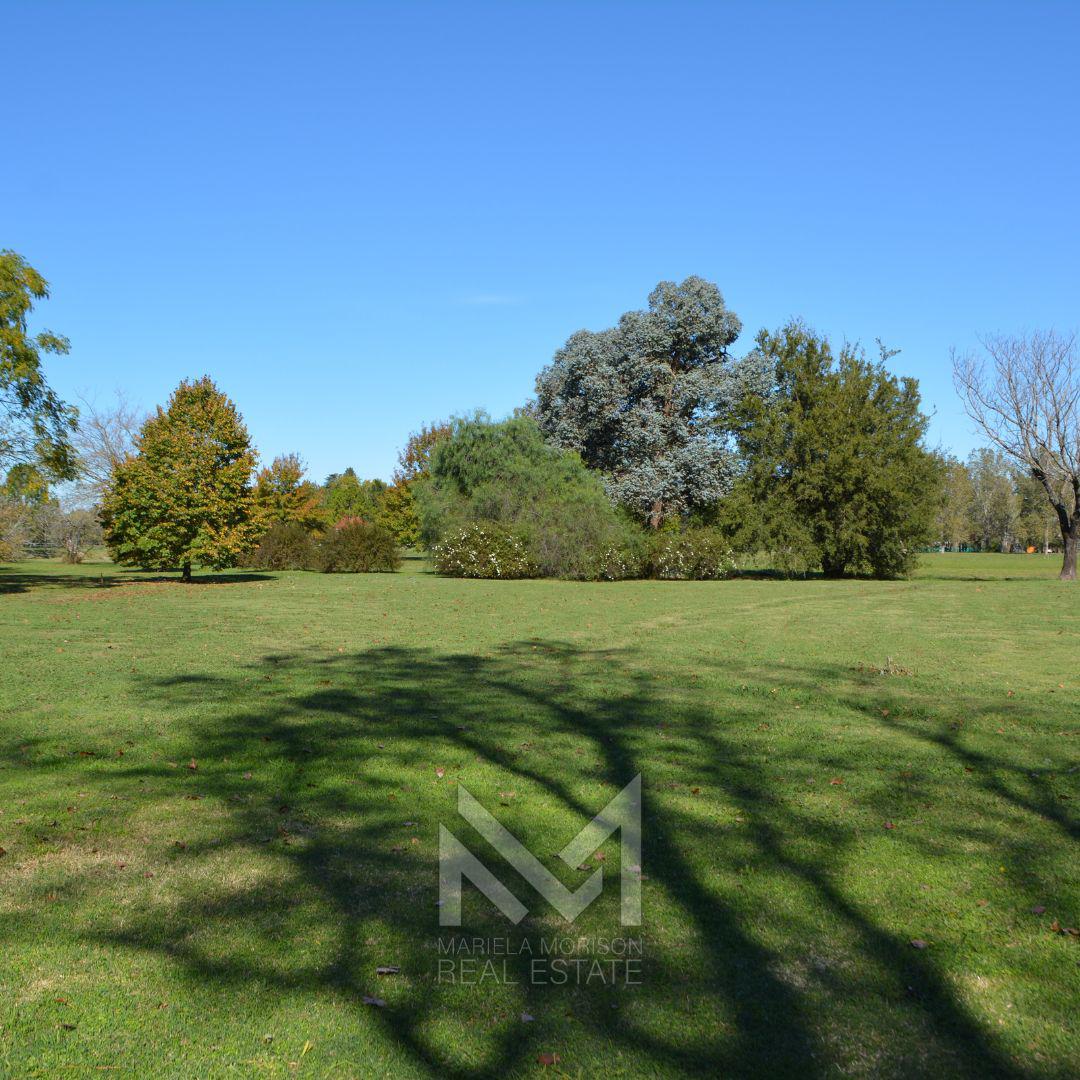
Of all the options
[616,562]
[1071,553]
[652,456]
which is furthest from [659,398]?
[1071,553]

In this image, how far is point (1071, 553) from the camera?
3378 centimetres

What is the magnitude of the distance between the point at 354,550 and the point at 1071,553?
103 ft

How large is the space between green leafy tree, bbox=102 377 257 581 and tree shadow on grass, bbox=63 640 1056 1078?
72.6 ft

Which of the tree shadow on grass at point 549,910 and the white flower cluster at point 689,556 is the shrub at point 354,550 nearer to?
the white flower cluster at point 689,556

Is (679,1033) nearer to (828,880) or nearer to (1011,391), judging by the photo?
(828,880)

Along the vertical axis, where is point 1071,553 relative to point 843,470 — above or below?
below

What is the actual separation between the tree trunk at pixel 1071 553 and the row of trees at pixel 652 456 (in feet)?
0.45

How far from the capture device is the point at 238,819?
5.21m

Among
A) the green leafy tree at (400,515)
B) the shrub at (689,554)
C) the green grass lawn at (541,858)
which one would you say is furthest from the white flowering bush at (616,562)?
the green leafy tree at (400,515)

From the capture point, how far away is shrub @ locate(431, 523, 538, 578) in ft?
113

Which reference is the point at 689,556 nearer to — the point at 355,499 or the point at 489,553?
the point at 489,553

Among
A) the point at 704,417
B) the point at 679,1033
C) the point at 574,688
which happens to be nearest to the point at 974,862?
the point at 679,1033

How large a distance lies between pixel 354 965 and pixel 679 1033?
4.53 ft

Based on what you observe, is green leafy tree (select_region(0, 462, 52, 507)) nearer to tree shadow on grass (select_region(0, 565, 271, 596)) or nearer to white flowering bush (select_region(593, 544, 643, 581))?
tree shadow on grass (select_region(0, 565, 271, 596))
